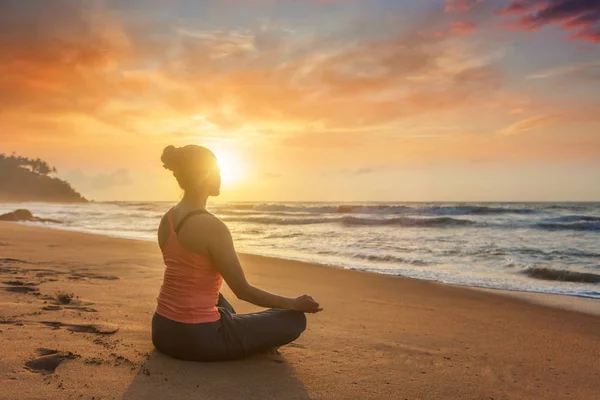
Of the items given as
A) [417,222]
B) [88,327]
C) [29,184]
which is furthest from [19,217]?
[29,184]

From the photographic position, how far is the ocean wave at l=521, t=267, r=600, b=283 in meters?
8.82

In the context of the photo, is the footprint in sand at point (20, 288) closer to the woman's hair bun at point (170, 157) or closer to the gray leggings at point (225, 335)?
the gray leggings at point (225, 335)

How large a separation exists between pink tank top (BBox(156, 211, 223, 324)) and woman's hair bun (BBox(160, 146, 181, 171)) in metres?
0.34

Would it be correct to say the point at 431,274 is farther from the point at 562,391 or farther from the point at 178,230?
the point at 178,230

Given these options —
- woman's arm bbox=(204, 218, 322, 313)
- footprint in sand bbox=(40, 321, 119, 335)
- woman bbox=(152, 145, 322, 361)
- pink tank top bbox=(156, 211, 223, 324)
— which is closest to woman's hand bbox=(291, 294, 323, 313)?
woman bbox=(152, 145, 322, 361)

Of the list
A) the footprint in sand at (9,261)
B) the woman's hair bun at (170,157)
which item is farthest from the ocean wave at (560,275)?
the footprint in sand at (9,261)

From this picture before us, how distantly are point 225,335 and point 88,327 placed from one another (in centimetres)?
138

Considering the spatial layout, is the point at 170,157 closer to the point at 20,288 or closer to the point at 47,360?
the point at 47,360

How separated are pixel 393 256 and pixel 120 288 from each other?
24.0ft

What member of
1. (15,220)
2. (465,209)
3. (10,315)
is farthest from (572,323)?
(465,209)

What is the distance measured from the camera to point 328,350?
149 inches

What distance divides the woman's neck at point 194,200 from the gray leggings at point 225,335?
0.76m

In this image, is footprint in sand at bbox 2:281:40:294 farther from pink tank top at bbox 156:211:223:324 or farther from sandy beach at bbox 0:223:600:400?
pink tank top at bbox 156:211:223:324

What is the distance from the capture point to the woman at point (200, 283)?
3.05 m
